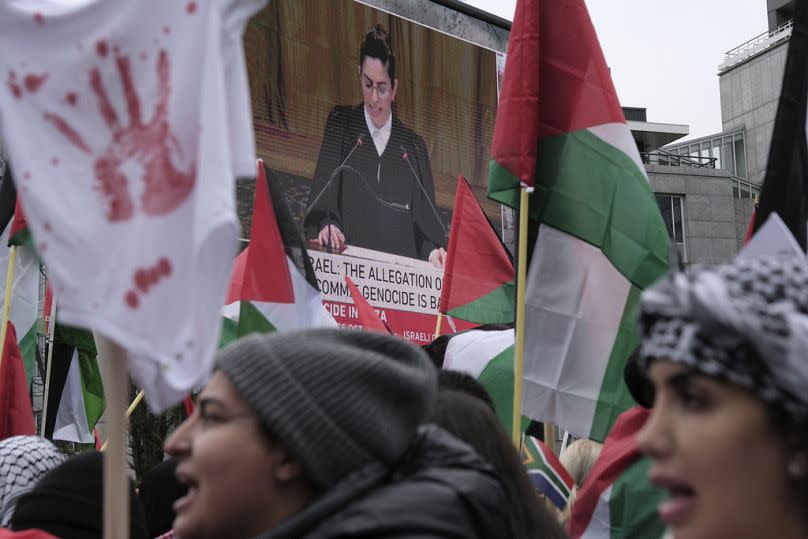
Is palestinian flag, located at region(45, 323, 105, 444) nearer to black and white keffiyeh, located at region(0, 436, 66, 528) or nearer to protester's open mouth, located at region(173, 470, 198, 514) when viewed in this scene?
black and white keffiyeh, located at region(0, 436, 66, 528)

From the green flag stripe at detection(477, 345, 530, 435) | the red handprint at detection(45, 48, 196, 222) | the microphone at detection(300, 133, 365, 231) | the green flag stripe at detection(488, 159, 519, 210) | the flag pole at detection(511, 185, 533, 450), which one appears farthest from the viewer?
the microphone at detection(300, 133, 365, 231)

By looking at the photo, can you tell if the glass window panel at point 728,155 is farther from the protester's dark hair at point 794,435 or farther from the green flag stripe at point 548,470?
the protester's dark hair at point 794,435

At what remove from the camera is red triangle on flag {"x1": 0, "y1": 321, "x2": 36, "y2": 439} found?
6.23 metres

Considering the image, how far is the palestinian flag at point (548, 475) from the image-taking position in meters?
4.38

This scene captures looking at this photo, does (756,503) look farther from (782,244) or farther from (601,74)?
(601,74)

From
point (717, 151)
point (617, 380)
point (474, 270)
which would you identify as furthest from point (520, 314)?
point (717, 151)

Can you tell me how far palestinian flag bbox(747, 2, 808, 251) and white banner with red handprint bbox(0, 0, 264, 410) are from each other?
2.10 m

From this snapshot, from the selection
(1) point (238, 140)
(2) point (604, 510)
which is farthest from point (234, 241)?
(2) point (604, 510)

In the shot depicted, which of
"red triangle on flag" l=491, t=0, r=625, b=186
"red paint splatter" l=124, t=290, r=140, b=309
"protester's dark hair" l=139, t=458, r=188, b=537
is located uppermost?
"red triangle on flag" l=491, t=0, r=625, b=186

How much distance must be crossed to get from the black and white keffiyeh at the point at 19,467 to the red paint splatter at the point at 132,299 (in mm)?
1409

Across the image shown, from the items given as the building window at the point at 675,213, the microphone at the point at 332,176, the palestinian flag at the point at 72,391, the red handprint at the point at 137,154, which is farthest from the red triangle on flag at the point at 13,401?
the building window at the point at 675,213

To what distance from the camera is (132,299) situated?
2148 mm

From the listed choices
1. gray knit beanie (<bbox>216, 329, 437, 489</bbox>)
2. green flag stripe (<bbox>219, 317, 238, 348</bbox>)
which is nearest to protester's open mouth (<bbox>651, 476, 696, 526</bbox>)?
gray knit beanie (<bbox>216, 329, 437, 489</bbox>)

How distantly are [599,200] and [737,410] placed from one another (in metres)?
3.05
